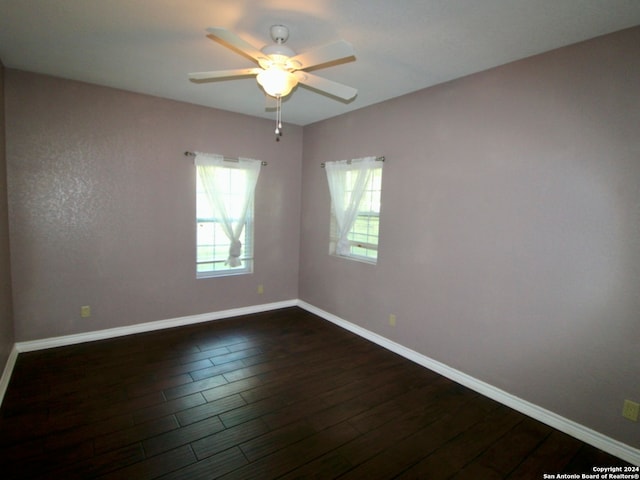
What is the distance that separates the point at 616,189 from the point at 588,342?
3.24ft

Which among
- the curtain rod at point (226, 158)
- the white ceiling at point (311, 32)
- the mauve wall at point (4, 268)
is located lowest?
the mauve wall at point (4, 268)

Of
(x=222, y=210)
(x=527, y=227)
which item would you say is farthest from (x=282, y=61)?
(x=222, y=210)

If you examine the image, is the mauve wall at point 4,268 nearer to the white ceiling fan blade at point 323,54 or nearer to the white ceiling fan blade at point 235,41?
the white ceiling fan blade at point 235,41

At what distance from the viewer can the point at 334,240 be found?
430 cm

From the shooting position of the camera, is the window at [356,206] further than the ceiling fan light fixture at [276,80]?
Yes

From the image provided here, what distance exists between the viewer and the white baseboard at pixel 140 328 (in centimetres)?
321

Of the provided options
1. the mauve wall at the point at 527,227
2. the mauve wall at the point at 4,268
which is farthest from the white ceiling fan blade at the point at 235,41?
the mauve wall at the point at 4,268

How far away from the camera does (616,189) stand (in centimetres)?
203

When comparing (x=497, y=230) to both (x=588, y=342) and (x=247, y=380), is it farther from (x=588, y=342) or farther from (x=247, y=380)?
(x=247, y=380)

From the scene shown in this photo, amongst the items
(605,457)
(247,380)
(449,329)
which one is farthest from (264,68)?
(605,457)

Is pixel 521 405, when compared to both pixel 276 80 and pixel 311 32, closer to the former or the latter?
pixel 276 80

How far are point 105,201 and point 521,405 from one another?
13.6 feet

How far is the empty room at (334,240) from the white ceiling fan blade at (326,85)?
0.07 feet

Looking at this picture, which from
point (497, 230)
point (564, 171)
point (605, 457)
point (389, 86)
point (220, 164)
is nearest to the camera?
point (605, 457)
